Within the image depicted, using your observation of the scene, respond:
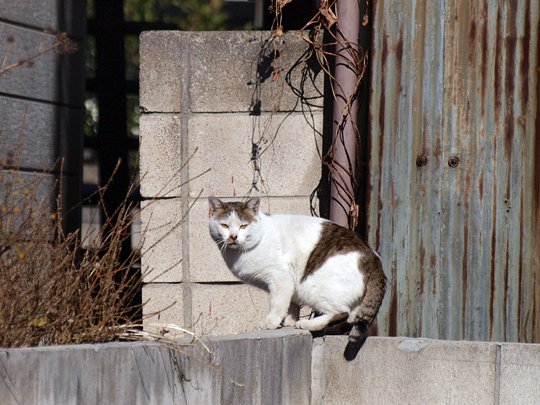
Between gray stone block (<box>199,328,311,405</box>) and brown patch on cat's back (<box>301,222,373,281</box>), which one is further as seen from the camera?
brown patch on cat's back (<box>301,222,373,281</box>)

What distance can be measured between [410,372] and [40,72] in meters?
Answer: 3.13

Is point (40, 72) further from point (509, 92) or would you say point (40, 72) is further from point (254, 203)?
point (509, 92)

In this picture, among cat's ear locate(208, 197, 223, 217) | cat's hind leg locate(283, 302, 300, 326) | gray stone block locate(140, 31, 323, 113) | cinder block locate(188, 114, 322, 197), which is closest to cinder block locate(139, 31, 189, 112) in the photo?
gray stone block locate(140, 31, 323, 113)

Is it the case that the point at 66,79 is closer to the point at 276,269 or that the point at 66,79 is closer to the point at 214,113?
the point at 214,113

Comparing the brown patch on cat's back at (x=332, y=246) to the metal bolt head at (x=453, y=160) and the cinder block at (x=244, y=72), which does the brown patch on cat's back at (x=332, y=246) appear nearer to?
the metal bolt head at (x=453, y=160)

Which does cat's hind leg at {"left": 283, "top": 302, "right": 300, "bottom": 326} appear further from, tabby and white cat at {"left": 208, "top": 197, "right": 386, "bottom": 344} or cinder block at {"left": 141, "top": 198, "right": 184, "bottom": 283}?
cinder block at {"left": 141, "top": 198, "right": 184, "bottom": 283}

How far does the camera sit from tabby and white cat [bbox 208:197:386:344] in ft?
16.0

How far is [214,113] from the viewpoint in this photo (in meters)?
5.50

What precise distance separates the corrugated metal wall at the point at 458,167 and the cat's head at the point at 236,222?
64 centimetres

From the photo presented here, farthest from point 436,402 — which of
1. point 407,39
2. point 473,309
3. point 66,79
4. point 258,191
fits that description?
point 66,79

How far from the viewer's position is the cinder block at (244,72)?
5.45 meters

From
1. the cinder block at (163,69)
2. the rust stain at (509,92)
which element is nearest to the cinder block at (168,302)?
the cinder block at (163,69)

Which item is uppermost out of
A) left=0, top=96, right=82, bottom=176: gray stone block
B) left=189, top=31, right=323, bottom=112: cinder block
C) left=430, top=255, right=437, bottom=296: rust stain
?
left=189, top=31, right=323, bottom=112: cinder block

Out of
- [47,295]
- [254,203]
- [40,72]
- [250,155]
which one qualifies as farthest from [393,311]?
[40,72]
